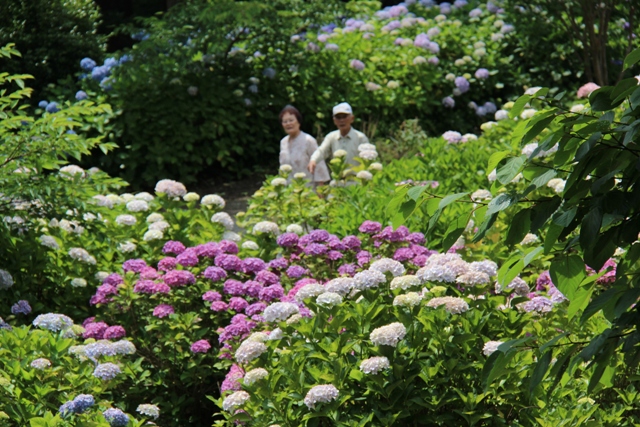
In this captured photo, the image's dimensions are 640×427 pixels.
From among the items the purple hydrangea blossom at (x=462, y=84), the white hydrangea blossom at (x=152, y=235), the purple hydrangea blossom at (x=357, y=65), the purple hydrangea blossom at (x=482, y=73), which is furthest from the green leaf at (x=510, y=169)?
the purple hydrangea blossom at (x=482, y=73)

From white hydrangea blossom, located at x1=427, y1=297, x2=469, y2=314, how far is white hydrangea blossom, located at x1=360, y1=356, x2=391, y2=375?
14.3 inches

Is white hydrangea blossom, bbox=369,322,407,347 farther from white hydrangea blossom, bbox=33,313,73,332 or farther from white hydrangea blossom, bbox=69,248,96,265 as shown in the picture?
white hydrangea blossom, bbox=69,248,96,265

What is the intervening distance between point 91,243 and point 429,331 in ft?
9.19

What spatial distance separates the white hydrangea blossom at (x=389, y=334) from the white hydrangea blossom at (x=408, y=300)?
0.72ft

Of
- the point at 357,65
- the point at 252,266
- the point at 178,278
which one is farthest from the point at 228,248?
the point at 357,65

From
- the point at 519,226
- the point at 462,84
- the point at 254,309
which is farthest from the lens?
the point at 462,84

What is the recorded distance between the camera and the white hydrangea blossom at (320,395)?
9.52 feet

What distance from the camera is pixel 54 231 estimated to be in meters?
5.27

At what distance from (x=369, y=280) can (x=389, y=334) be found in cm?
43

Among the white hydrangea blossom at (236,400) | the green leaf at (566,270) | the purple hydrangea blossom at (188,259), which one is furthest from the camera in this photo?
the purple hydrangea blossom at (188,259)

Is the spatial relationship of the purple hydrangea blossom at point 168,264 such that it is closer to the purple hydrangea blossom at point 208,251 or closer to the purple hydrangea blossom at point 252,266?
the purple hydrangea blossom at point 208,251

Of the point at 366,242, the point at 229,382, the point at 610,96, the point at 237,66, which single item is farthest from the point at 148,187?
the point at 610,96

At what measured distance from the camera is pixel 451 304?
3205 millimetres

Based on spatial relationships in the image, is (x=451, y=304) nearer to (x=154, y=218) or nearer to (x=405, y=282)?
(x=405, y=282)
